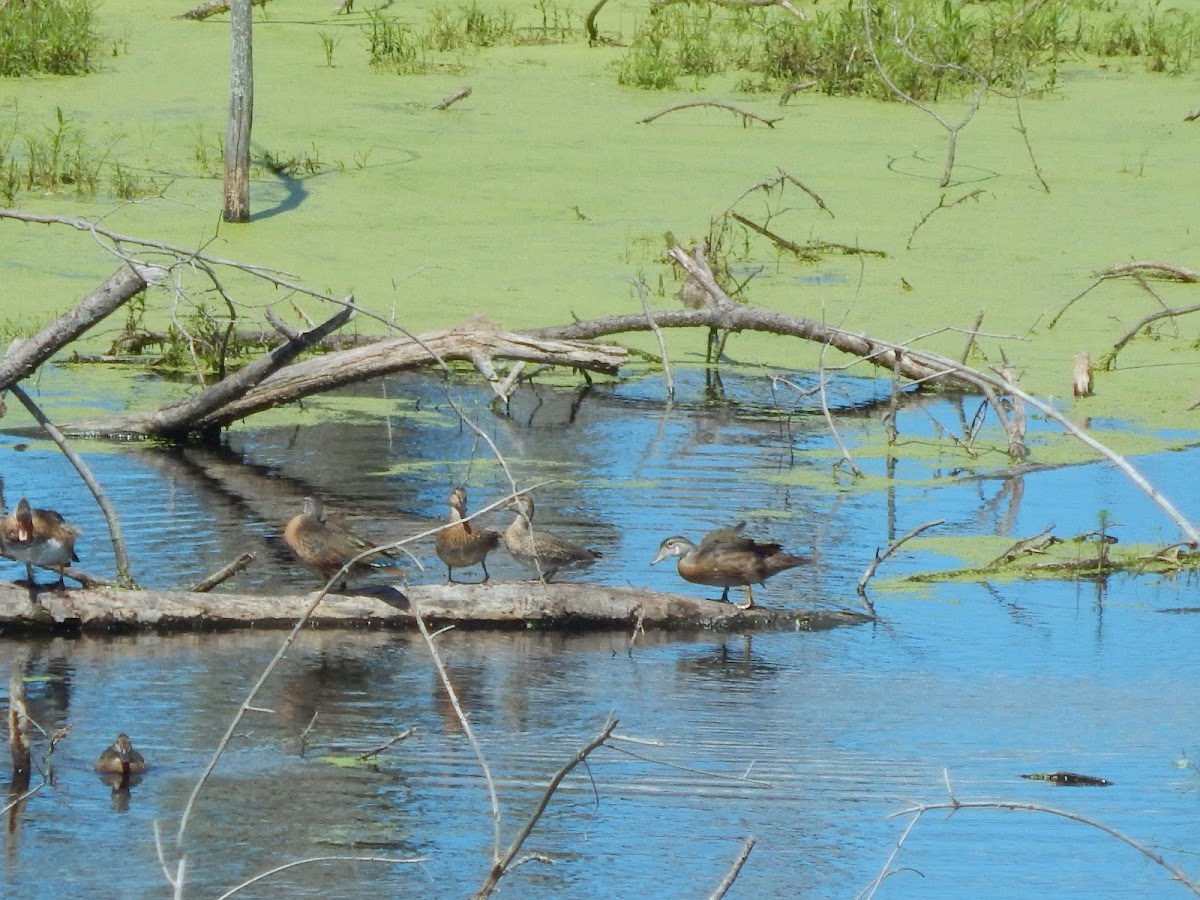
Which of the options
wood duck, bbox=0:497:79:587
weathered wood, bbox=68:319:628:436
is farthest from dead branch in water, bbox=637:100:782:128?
wood duck, bbox=0:497:79:587

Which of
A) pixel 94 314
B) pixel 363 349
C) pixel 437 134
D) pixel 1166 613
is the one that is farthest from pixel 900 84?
pixel 94 314

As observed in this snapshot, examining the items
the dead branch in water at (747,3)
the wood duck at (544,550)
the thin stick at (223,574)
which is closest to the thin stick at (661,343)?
the wood duck at (544,550)

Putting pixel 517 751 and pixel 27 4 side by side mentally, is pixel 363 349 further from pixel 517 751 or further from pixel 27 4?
pixel 27 4

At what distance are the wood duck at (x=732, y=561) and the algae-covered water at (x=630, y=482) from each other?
307 mm

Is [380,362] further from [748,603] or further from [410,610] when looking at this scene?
[410,610]

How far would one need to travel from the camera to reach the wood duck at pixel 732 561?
25.3 feet

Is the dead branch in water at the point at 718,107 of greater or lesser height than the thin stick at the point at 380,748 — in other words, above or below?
above

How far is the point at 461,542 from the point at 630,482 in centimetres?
231

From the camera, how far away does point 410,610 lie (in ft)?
23.6

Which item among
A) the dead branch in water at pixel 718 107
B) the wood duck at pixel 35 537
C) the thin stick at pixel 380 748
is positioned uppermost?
the dead branch in water at pixel 718 107

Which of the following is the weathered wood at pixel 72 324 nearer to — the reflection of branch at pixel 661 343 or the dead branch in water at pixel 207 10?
the reflection of branch at pixel 661 343

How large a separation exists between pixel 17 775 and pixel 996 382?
3.66 meters

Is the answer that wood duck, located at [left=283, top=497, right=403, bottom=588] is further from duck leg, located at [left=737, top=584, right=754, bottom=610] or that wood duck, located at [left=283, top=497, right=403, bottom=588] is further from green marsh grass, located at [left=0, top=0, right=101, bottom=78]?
green marsh grass, located at [left=0, top=0, right=101, bottom=78]

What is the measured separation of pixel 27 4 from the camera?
1794cm
